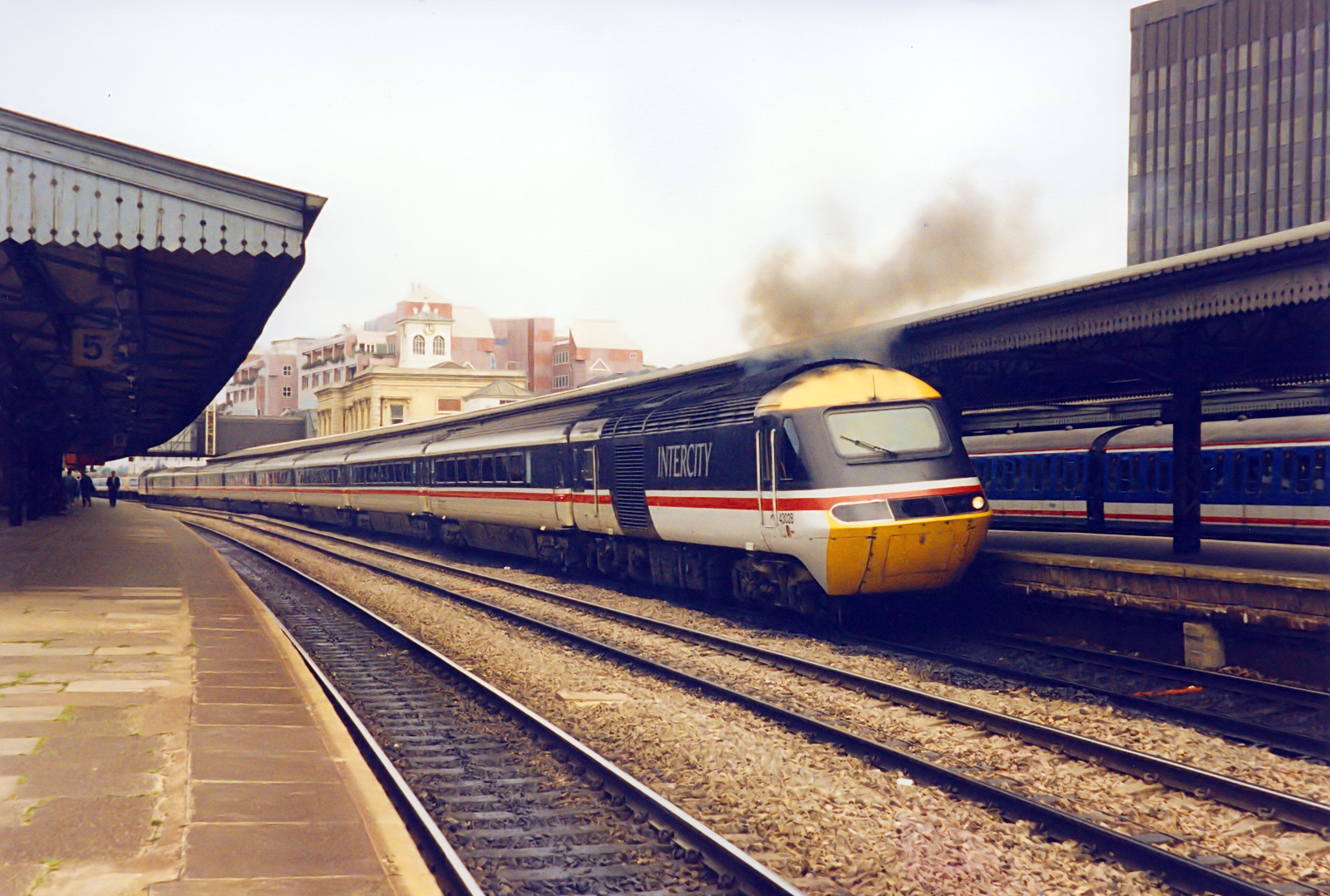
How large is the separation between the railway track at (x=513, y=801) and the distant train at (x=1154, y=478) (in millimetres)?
14768

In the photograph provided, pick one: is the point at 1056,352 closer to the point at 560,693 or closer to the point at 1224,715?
the point at 1224,715

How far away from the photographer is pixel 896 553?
11.6m

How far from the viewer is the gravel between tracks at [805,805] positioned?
5492 mm

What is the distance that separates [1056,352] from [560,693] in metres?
8.75

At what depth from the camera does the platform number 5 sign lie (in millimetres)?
15930

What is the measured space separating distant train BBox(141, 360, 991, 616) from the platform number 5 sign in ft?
24.5

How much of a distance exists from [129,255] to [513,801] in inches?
321

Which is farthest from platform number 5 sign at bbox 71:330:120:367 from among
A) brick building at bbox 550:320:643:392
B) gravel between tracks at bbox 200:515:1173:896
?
brick building at bbox 550:320:643:392

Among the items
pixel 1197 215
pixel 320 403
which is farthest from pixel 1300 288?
pixel 320 403

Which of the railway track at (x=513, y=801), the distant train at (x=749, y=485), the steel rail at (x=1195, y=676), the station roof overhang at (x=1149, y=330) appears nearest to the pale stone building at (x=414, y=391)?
the distant train at (x=749, y=485)

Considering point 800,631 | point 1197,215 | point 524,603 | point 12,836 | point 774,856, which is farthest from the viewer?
point 1197,215

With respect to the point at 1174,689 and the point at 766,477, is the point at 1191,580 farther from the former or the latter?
the point at 766,477

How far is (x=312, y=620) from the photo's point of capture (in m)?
15.8

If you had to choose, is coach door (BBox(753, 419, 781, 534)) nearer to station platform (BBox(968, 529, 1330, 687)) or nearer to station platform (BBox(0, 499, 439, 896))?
station platform (BBox(968, 529, 1330, 687))
